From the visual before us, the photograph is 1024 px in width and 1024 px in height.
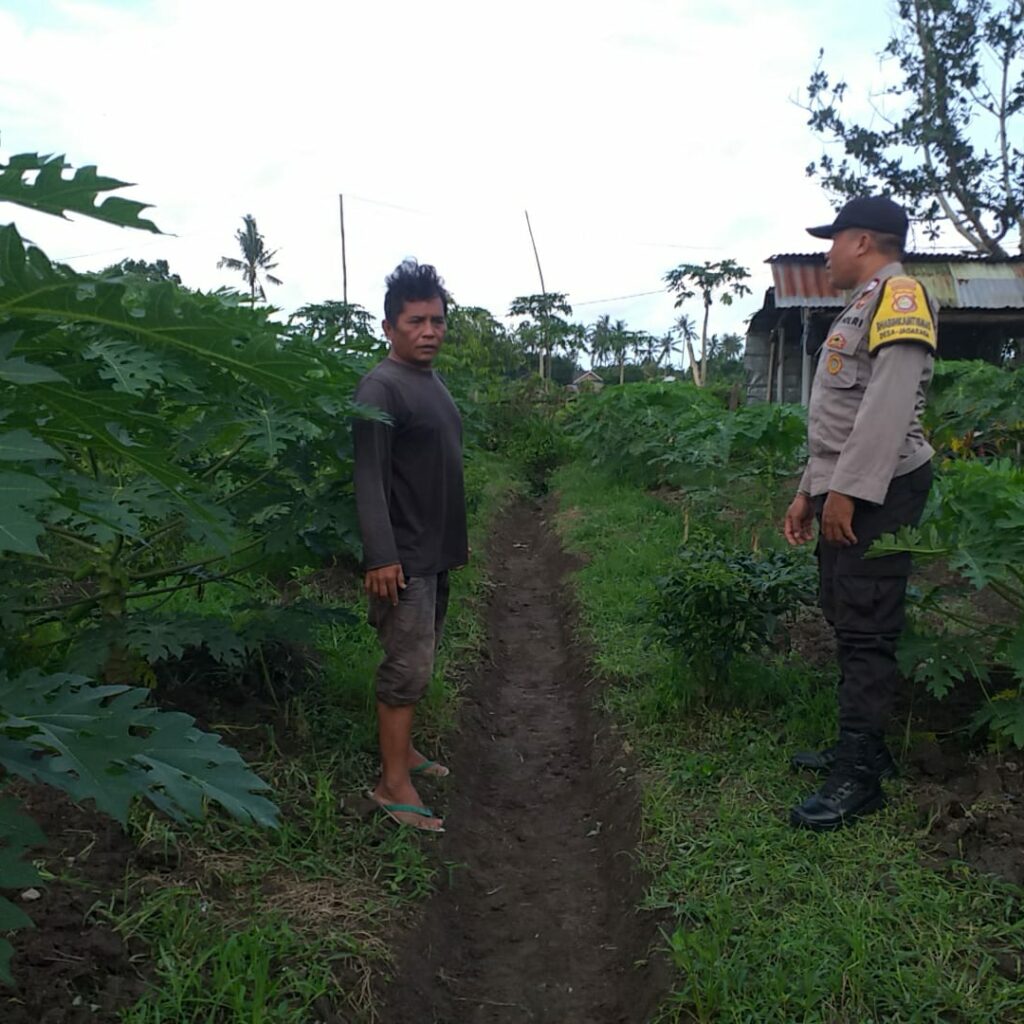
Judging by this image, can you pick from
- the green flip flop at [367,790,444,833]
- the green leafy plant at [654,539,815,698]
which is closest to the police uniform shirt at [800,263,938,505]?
the green leafy plant at [654,539,815,698]

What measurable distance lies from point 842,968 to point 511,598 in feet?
16.5

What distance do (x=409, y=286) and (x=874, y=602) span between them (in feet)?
6.15

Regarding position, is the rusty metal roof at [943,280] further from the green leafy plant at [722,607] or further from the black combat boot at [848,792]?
the black combat boot at [848,792]

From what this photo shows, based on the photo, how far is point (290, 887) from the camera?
274 cm

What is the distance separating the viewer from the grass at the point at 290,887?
87.7 inches

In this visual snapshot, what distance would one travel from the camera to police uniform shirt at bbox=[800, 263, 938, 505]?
2.86 m

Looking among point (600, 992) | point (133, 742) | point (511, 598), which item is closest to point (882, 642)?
point (600, 992)

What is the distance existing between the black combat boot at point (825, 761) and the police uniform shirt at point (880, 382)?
953 mm

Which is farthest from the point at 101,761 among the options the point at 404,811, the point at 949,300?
the point at 949,300

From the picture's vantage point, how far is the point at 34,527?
1.12 m

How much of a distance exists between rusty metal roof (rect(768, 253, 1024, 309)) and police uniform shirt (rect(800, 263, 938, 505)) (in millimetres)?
11529

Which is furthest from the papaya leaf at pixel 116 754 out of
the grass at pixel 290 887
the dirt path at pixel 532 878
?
the dirt path at pixel 532 878

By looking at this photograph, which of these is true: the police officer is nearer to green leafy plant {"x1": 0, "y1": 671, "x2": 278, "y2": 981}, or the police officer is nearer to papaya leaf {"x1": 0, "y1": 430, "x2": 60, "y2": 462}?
green leafy plant {"x1": 0, "y1": 671, "x2": 278, "y2": 981}

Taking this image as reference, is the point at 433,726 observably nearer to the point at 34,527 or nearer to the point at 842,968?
the point at 842,968
